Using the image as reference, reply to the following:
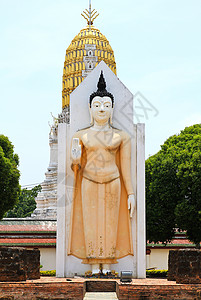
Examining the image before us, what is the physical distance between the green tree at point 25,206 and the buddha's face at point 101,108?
1490 inches

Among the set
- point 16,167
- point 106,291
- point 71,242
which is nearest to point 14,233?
point 16,167

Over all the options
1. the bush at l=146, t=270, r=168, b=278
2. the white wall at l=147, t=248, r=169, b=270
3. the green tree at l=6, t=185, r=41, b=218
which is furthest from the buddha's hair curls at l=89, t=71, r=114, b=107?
the green tree at l=6, t=185, r=41, b=218

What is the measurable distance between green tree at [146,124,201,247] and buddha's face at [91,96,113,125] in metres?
6.94

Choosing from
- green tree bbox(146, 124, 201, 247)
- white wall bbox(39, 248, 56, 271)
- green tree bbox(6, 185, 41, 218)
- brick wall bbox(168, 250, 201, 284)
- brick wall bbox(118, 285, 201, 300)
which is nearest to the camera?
brick wall bbox(118, 285, 201, 300)

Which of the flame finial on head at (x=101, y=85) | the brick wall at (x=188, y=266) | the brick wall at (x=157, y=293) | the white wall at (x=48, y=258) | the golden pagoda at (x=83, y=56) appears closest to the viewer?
the brick wall at (x=157, y=293)

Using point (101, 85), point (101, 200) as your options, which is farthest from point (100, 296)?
point (101, 85)

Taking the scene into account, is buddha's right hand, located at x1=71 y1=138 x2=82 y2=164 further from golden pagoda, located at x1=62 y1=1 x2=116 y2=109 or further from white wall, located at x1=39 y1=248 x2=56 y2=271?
golden pagoda, located at x1=62 y1=1 x2=116 y2=109

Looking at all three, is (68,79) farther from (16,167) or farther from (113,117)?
(113,117)

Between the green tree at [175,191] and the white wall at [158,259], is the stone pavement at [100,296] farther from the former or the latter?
the white wall at [158,259]

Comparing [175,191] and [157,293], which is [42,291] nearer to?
[157,293]

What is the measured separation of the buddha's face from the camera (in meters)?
12.0

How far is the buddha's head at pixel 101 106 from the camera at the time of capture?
39.4 ft

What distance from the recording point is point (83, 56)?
141ft

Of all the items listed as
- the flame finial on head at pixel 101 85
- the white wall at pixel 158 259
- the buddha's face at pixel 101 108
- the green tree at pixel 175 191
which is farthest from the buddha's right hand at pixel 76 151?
the white wall at pixel 158 259
